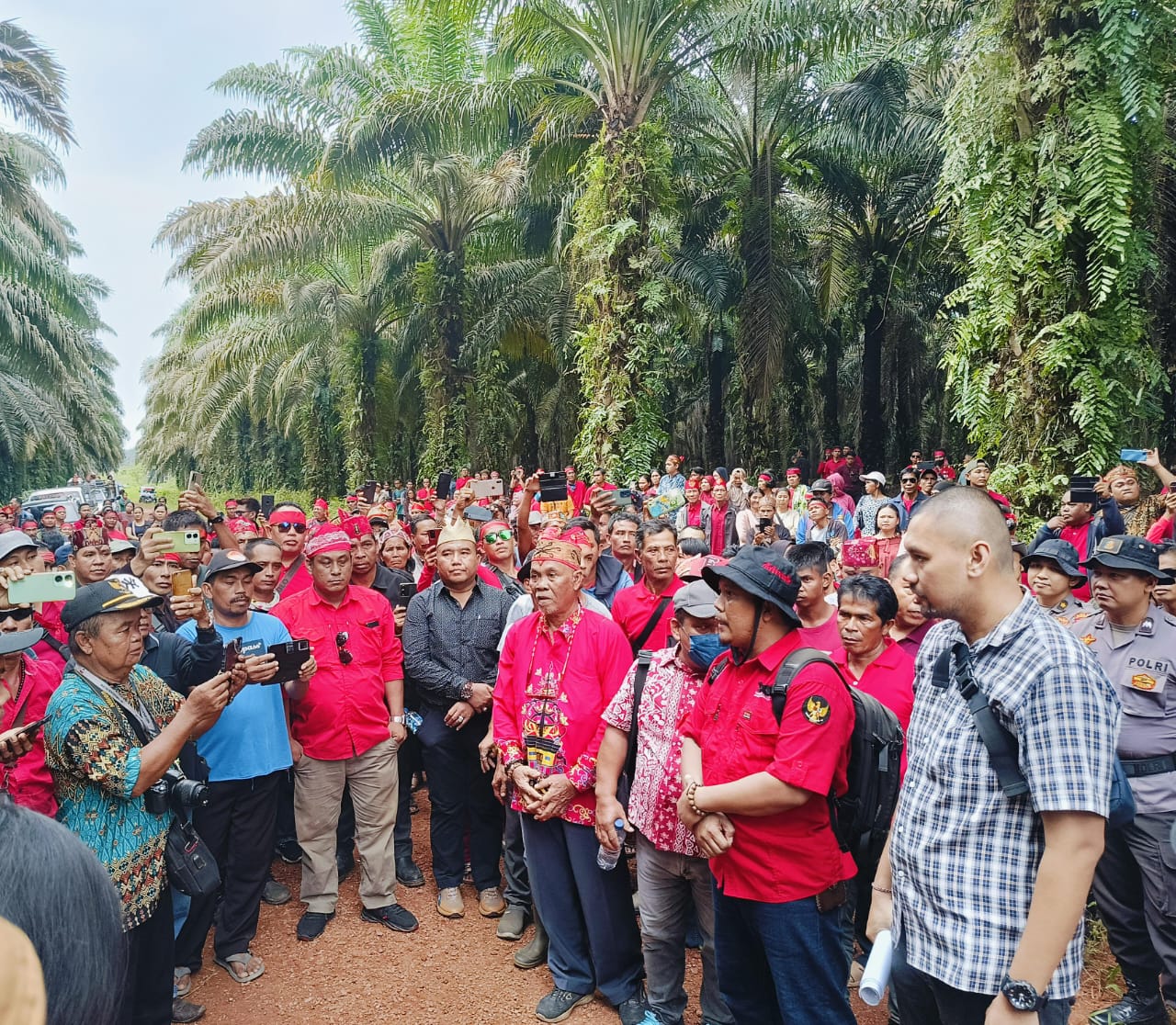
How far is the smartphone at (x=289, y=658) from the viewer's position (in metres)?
3.56

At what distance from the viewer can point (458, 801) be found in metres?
4.88

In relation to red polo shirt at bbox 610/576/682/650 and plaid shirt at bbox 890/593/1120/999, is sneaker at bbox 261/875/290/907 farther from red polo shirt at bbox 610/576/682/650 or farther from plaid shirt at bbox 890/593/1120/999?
plaid shirt at bbox 890/593/1120/999

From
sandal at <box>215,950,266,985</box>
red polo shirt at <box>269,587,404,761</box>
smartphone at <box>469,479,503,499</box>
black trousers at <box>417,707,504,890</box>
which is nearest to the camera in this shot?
sandal at <box>215,950,266,985</box>

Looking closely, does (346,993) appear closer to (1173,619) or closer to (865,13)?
(1173,619)

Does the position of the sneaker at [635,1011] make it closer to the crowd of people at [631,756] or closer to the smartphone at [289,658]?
the crowd of people at [631,756]

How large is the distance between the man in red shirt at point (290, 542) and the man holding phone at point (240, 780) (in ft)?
4.87

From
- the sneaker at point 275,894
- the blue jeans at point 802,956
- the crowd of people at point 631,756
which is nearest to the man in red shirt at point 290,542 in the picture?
the crowd of people at point 631,756

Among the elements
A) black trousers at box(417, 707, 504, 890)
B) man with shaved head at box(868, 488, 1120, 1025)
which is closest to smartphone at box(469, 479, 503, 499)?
black trousers at box(417, 707, 504, 890)

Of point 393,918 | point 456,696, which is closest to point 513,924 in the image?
point 393,918

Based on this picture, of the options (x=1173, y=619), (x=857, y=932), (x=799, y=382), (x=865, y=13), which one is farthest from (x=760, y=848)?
(x=799, y=382)

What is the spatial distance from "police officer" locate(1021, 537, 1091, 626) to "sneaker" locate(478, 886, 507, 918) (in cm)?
338

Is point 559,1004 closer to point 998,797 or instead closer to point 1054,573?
point 998,797

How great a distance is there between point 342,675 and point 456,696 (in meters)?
0.64

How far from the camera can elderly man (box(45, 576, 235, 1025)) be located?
288 centimetres
